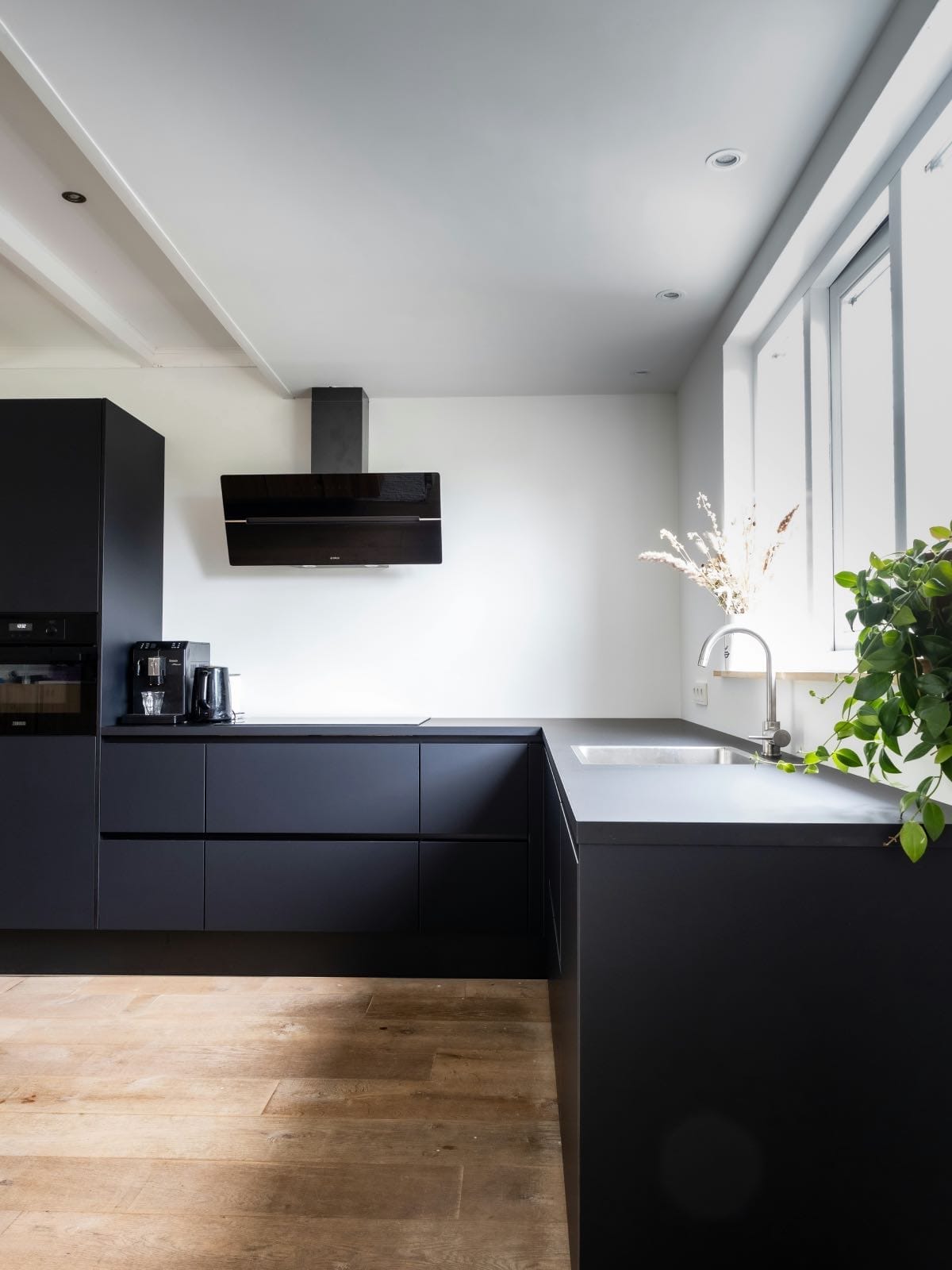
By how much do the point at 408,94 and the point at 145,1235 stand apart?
2332mm

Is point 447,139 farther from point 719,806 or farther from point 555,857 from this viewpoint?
point 555,857

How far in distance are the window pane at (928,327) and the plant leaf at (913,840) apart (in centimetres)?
71

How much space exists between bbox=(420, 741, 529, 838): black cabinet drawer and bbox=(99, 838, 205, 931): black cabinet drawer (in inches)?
33.2

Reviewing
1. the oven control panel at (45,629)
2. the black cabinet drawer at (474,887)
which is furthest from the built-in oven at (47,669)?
the black cabinet drawer at (474,887)

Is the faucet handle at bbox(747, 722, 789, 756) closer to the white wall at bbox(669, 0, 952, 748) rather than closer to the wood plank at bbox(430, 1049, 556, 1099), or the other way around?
the white wall at bbox(669, 0, 952, 748)

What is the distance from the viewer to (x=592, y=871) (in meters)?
1.18

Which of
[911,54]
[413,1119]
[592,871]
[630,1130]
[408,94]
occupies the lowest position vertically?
[413,1119]

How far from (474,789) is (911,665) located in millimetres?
2014

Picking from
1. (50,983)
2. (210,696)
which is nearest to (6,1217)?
(50,983)

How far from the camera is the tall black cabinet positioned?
9.61 ft

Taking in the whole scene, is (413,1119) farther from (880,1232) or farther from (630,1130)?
(880,1232)

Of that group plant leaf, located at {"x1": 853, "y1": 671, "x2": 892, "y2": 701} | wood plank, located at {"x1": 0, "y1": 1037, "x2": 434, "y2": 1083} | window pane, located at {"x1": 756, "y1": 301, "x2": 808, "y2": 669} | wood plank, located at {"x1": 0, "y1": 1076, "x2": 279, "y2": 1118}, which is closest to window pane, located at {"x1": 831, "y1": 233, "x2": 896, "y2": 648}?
window pane, located at {"x1": 756, "y1": 301, "x2": 808, "y2": 669}

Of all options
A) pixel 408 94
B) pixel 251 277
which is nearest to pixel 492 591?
pixel 251 277

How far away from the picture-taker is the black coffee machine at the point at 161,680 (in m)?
3.09
